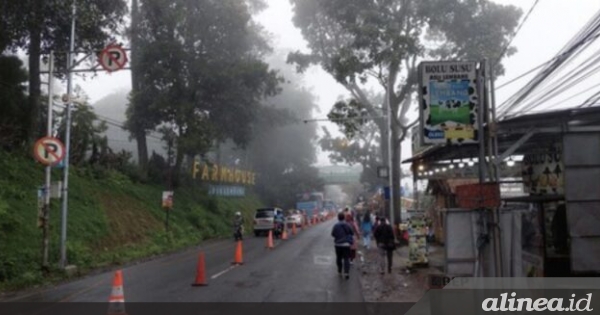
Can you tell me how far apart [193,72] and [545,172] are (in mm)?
28595

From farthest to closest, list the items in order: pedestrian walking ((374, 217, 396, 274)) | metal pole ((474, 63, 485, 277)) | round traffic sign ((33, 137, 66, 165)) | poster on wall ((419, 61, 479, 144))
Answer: pedestrian walking ((374, 217, 396, 274)) < round traffic sign ((33, 137, 66, 165)) < poster on wall ((419, 61, 479, 144)) < metal pole ((474, 63, 485, 277))

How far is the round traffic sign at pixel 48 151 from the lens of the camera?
16062 millimetres

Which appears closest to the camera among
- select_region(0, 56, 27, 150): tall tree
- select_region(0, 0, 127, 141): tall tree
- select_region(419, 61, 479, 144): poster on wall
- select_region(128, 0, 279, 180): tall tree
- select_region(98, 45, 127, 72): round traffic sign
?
select_region(419, 61, 479, 144): poster on wall

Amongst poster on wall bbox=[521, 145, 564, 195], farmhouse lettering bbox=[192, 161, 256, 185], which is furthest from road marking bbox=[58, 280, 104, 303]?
farmhouse lettering bbox=[192, 161, 256, 185]

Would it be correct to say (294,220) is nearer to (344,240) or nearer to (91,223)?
(91,223)

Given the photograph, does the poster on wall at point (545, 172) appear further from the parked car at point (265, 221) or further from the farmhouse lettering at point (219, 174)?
the farmhouse lettering at point (219, 174)

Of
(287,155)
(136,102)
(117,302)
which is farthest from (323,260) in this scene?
(287,155)

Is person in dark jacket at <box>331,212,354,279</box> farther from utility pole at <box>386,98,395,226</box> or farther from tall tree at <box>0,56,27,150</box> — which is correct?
tall tree at <box>0,56,27,150</box>

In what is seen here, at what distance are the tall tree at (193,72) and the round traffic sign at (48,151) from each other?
1901 centimetres

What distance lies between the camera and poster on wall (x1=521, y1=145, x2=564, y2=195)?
12320mm

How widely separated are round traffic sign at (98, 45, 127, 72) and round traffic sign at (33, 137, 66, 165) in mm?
2608

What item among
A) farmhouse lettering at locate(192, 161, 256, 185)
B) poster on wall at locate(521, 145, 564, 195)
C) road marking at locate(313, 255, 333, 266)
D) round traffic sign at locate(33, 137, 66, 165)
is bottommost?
road marking at locate(313, 255, 333, 266)

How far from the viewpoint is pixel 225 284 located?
1460 centimetres

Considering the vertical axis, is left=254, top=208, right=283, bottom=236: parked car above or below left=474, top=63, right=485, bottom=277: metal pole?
below
